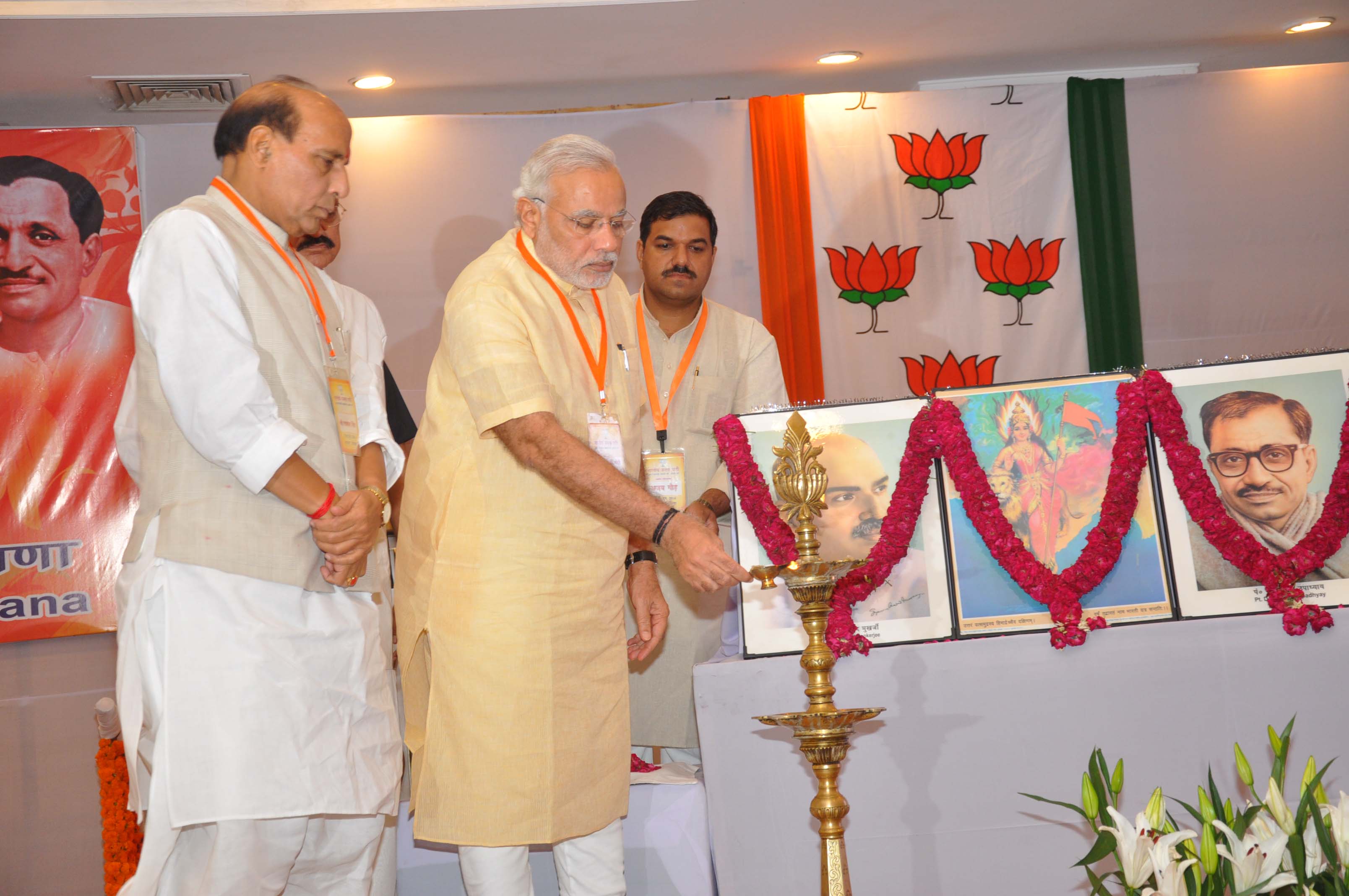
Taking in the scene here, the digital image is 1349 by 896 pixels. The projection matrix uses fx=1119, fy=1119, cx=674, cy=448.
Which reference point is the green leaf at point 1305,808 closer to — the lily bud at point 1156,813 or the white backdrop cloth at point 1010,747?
the lily bud at point 1156,813

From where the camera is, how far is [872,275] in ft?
17.9

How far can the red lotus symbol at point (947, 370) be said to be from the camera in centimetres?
544

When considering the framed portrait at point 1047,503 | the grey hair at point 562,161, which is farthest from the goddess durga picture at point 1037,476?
the grey hair at point 562,161

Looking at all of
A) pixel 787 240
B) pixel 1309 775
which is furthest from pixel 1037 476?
pixel 787 240

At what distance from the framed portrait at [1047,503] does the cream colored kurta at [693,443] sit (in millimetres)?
794

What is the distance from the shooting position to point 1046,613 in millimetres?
2701

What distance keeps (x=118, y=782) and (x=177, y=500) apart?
2.06m

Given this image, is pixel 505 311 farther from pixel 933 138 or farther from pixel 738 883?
pixel 933 138

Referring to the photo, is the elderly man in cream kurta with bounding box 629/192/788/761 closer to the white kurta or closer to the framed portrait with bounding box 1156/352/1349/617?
the framed portrait with bounding box 1156/352/1349/617

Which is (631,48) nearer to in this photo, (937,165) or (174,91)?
(937,165)

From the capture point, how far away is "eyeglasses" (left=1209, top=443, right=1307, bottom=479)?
2.76m

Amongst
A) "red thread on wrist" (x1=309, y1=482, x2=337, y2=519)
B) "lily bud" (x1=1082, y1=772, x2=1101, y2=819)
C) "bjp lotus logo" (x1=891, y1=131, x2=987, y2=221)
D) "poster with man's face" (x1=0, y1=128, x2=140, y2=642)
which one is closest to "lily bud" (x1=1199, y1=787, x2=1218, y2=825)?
"lily bud" (x1=1082, y1=772, x2=1101, y2=819)

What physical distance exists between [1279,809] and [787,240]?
4.35m

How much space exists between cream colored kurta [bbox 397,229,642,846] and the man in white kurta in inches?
6.4
